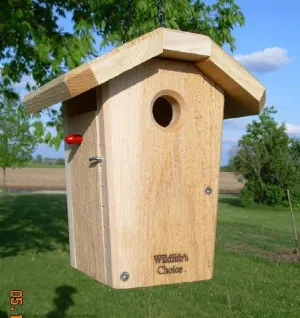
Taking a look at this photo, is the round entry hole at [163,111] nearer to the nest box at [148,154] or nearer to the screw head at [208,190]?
the nest box at [148,154]

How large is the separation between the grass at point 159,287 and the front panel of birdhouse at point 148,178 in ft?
11.5

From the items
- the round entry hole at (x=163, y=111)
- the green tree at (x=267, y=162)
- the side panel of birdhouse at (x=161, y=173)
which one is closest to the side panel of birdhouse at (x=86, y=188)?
the side panel of birdhouse at (x=161, y=173)

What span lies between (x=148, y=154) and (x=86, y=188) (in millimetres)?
427

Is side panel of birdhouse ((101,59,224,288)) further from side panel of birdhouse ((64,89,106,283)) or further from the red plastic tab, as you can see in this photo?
the red plastic tab

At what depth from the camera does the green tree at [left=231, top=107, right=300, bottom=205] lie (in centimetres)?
2208

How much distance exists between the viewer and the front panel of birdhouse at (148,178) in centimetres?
257

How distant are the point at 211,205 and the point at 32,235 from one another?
9519mm

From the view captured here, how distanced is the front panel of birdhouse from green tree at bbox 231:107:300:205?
1971 cm

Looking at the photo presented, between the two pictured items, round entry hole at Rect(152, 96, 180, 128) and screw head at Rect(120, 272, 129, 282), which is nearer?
screw head at Rect(120, 272, 129, 282)

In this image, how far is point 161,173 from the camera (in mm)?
2662

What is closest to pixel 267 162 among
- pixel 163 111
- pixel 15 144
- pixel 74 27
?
pixel 15 144

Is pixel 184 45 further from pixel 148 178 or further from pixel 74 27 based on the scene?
pixel 74 27

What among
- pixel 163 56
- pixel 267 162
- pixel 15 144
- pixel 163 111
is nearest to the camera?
pixel 163 56

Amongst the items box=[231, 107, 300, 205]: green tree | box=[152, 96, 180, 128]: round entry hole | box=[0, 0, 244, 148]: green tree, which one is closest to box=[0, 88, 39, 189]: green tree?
box=[231, 107, 300, 205]: green tree
